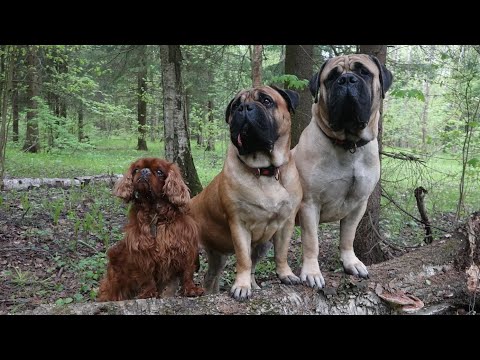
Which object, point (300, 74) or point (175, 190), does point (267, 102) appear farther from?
Answer: point (300, 74)

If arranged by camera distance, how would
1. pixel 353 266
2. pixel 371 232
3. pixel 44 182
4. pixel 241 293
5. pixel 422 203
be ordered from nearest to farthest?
pixel 241 293 < pixel 353 266 < pixel 371 232 < pixel 422 203 < pixel 44 182

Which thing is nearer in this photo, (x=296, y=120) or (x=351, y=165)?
(x=351, y=165)

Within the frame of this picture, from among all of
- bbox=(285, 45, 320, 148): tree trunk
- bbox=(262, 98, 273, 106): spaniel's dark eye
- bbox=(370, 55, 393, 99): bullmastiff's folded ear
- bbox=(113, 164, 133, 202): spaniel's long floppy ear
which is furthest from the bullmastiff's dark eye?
bbox=(285, 45, 320, 148): tree trunk

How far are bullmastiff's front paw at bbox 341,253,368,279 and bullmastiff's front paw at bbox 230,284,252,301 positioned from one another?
1.04m

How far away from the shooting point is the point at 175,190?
360 cm

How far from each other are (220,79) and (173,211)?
13808 mm

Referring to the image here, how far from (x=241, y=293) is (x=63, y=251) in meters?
3.44

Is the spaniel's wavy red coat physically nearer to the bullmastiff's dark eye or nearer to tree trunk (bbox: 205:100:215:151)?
the bullmastiff's dark eye

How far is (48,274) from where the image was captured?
5.11m

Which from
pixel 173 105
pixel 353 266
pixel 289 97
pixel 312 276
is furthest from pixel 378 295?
pixel 173 105

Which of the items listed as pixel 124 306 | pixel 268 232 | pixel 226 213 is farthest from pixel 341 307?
pixel 124 306

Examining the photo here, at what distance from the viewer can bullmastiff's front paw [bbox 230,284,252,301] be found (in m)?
3.11

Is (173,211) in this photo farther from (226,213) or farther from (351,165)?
(351,165)

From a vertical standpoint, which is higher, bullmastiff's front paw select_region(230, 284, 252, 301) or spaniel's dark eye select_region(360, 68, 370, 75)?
spaniel's dark eye select_region(360, 68, 370, 75)
